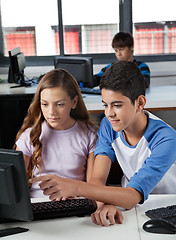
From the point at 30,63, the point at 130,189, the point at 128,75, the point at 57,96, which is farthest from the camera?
the point at 30,63

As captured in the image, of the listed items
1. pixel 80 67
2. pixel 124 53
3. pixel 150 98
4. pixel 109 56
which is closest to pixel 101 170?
pixel 150 98

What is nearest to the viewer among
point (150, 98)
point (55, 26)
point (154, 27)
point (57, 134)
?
point (57, 134)

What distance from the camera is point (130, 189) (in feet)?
4.81

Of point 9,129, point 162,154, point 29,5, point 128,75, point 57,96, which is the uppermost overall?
point 29,5

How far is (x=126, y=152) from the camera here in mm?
1704

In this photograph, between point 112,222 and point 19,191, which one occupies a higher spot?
point 19,191

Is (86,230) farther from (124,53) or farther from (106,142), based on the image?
(124,53)

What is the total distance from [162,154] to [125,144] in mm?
211

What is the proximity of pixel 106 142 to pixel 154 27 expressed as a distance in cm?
342

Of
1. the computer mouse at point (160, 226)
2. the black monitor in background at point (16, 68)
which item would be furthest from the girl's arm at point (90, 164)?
the black monitor in background at point (16, 68)

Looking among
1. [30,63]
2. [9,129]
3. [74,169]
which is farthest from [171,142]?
[30,63]

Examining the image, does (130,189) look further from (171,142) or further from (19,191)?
(19,191)

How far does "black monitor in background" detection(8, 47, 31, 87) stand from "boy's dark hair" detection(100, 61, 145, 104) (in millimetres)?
2464

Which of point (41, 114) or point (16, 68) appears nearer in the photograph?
point (41, 114)
